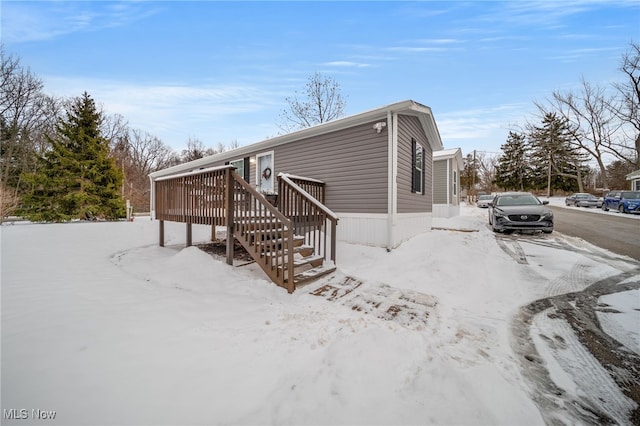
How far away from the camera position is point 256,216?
4512mm

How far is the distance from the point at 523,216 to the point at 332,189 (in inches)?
253

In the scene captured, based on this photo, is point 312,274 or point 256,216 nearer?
point 312,274

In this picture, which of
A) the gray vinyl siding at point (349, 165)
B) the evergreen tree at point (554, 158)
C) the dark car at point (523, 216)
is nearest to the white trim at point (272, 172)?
the gray vinyl siding at point (349, 165)

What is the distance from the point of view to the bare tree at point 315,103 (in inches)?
678

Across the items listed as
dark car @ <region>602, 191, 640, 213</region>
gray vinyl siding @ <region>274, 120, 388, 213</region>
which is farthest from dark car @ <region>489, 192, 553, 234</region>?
dark car @ <region>602, 191, 640, 213</region>

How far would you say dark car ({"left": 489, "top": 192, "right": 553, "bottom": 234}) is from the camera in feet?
26.6

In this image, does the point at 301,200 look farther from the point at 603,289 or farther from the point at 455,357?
the point at 603,289

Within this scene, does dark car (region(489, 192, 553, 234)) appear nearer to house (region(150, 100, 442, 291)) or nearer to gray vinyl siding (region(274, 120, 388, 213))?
house (region(150, 100, 442, 291))

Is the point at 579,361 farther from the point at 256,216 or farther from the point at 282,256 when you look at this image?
the point at 256,216

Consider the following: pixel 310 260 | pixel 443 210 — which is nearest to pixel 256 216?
pixel 310 260

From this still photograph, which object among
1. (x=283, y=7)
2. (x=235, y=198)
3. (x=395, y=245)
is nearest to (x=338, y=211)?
(x=395, y=245)

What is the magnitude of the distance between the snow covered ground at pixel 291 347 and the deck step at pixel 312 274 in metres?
0.17

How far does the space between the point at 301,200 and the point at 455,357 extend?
3.94 metres
